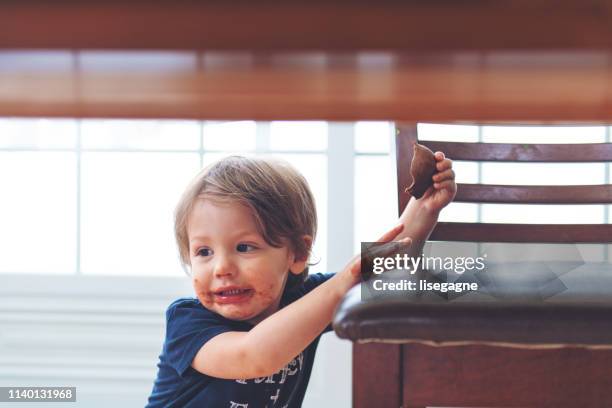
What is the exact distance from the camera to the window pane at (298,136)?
246 cm

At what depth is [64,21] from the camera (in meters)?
0.23

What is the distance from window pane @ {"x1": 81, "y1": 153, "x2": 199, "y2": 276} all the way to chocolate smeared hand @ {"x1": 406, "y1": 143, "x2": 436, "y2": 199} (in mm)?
1574

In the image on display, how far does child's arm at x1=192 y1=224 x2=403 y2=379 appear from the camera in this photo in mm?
970

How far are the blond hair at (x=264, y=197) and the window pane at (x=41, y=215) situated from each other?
51.4 inches

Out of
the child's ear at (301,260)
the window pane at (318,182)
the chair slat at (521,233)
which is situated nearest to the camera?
the child's ear at (301,260)

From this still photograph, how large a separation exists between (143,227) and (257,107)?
88.8 inches

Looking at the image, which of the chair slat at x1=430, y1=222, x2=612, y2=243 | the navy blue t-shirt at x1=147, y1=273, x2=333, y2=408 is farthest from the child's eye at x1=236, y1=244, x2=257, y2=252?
the chair slat at x1=430, y1=222, x2=612, y2=243

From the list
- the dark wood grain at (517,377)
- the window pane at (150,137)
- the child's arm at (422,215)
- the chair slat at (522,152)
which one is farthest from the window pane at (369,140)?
the dark wood grain at (517,377)

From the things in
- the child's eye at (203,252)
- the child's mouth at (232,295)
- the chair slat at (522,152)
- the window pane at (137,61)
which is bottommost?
the child's mouth at (232,295)

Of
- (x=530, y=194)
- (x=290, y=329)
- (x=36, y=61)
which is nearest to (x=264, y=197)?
(x=290, y=329)

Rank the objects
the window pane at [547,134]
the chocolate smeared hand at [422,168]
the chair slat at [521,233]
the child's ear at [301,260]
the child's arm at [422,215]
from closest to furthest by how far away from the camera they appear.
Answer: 1. the chocolate smeared hand at [422,168]
2. the child's arm at [422,215]
3. the child's ear at [301,260]
4. the chair slat at [521,233]
5. the window pane at [547,134]

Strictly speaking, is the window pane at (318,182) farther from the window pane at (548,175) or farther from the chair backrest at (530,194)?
the chair backrest at (530,194)

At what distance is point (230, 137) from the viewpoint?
98.1 inches

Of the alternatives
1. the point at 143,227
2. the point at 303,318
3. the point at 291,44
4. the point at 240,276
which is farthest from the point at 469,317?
the point at 143,227
